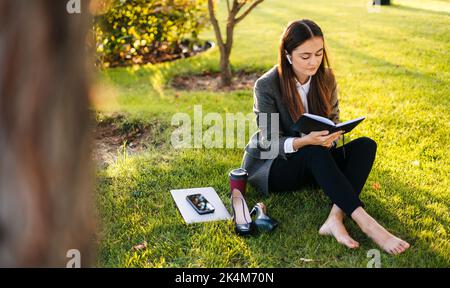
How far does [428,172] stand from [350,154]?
1.05 m

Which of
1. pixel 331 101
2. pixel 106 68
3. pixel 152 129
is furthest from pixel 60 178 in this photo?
pixel 106 68

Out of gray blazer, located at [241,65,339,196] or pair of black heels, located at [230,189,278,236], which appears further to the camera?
gray blazer, located at [241,65,339,196]

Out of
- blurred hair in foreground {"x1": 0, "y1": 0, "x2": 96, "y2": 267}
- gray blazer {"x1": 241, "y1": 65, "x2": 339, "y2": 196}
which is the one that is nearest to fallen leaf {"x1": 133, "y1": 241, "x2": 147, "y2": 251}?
gray blazer {"x1": 241, "y1": 65, "x2": 339, "y2": 196}

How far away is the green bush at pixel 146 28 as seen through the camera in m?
7.59

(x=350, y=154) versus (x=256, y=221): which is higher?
(x=350, y=154)

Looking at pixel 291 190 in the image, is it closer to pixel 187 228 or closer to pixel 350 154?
pixel 350 154

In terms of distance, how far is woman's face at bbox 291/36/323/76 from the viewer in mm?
3588

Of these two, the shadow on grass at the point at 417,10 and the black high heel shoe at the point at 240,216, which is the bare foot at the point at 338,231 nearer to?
the black high heel shoe at the point at 240,216

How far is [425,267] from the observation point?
3051mm

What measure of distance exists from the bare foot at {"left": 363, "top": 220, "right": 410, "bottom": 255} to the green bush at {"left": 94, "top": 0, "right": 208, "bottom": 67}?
4862 mm

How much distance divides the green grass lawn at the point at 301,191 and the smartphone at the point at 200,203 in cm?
15

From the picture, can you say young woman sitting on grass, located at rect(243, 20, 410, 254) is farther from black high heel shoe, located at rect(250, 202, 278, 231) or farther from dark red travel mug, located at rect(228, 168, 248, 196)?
black high heel shoe, located at rect(250, 202, 278, 231)

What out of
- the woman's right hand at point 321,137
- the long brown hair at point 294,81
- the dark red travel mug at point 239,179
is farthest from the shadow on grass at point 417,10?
the dark red travel mug at point 239,179

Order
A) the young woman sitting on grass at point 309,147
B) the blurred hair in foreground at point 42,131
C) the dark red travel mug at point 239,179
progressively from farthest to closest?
the dark red travel mug at point 239,179
the young woman sitting on grass at point 309,147
the blurred hair in foreground at point 42,131
